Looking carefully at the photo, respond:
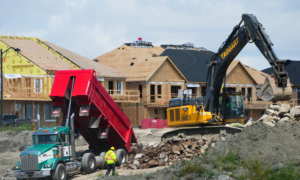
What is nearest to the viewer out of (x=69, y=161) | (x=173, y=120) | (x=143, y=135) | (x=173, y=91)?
(x=69, y=161)

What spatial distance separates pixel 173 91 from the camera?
50.2 meters

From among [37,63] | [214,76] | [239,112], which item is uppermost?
[37,63]

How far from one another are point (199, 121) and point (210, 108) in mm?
1025

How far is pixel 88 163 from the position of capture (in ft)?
61.1

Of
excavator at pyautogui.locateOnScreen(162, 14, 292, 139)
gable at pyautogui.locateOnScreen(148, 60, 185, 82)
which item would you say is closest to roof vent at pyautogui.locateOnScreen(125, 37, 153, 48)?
gable at pyautogui.locateOnScreen(148, 60, 185, 82)

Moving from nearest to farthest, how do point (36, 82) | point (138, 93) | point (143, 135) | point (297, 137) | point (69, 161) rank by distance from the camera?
1. point (297, 137)
2. point (69, 161)
3. point (143, 135)
4. point (36, 82)
5. point (138, 93)

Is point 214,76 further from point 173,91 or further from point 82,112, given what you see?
point 173,91

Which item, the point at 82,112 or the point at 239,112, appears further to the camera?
the point at 239,112

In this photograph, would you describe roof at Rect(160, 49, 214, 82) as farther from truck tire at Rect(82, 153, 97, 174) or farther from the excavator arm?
truck tire at Rect(82, 153, 97, 174)

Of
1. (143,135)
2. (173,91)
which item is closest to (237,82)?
(173,91)

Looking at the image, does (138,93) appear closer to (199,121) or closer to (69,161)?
(199,121)

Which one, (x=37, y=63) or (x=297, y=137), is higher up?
(x=37, y=63)

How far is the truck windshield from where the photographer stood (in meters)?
17.3

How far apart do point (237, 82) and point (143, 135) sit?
868 inches
